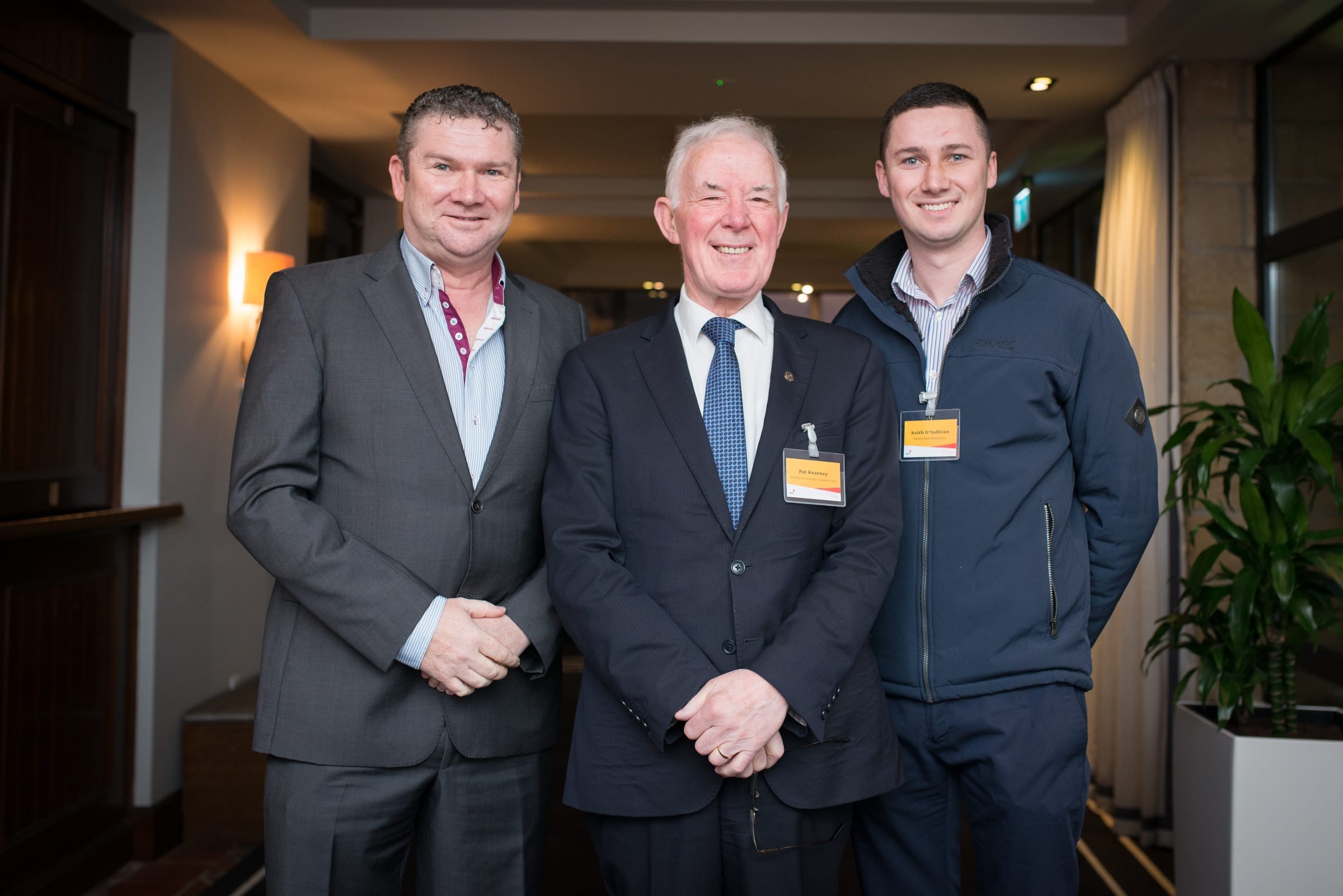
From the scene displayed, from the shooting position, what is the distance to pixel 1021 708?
1.82m

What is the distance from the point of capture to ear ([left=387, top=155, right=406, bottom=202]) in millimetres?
1938

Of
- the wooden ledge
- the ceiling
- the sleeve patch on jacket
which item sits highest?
the ceiling

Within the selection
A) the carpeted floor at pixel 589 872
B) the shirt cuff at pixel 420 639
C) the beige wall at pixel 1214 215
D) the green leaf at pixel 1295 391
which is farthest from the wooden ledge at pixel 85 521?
the beige wall at pixel 1214 215

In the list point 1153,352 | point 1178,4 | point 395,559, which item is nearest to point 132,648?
point 395,559

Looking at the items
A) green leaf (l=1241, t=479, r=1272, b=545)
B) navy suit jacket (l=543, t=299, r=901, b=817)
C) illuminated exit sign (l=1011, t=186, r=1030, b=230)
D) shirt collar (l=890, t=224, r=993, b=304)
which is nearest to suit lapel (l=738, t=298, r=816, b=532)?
navy suit jacket (l=543, t=299, r=901, b=817)

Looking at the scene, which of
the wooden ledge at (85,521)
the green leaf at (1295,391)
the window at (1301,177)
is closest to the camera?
the green leaf at (1295,391)

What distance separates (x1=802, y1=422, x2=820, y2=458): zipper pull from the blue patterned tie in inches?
4.2

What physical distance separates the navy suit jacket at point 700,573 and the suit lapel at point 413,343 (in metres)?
0.19

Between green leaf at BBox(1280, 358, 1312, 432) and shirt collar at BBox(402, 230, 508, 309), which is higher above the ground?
shirt collar at BBox(402, 230, 508, 309)

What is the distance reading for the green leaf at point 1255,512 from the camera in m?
2.79

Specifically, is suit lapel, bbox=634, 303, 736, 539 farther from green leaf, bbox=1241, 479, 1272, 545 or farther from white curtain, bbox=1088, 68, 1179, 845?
white curtain, bbox=1088, 68, 1179, 845

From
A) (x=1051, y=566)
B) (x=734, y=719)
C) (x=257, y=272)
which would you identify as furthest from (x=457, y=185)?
(x=257, y=272)

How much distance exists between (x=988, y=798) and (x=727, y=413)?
845mm

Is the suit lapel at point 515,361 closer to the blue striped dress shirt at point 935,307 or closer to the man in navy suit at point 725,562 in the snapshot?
the man in navy suit at point 725,562
